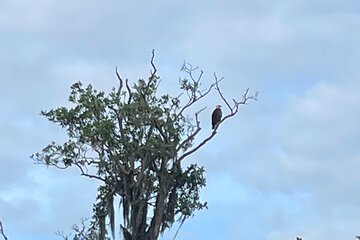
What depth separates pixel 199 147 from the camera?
3012 cm

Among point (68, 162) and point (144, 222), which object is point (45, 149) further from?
point (144, 222)

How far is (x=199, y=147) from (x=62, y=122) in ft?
11.0

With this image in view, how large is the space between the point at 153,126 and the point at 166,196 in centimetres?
171

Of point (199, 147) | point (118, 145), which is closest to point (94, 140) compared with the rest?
point (118, 145)

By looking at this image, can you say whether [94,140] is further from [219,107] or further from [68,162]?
[219,107]

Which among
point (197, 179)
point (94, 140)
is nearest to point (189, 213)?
point (197, 179)

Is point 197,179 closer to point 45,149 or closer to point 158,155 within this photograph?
point 158,155

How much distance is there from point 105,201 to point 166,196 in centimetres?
154

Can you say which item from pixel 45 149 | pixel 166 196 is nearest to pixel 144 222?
pixel 166 196

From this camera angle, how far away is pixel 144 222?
29.9 metres

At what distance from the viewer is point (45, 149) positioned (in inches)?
1190

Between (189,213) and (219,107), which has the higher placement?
(219,107)

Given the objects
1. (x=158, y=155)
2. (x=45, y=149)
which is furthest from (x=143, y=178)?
(x=45, y=149)

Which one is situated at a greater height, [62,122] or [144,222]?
[62,122]
